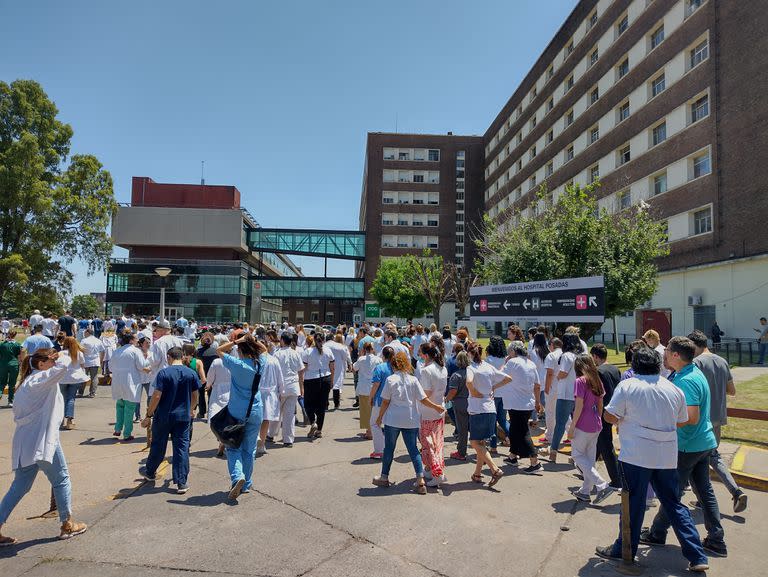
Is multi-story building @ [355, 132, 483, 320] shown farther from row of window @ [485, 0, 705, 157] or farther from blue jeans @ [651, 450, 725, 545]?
blue jeans @ [651, 450, 725, 545]

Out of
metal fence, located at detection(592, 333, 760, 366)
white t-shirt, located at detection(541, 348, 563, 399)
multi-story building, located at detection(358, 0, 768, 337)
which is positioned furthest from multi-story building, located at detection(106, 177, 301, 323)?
white t-shirt, located at detection(541, 348, 563, 399)

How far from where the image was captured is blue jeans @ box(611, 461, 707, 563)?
4.21 metres

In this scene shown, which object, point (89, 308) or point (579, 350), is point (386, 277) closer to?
point (579, 350)

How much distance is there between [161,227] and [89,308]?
85.2 meters

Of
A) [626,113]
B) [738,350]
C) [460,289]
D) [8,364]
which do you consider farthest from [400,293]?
[8,364]

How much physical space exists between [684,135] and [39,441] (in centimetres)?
3189

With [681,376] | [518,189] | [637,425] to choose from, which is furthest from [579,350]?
[518,189]

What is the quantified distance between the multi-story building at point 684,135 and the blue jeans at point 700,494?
19.0 meters

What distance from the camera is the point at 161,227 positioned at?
206 ft

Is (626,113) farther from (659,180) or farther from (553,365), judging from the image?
(553,365)

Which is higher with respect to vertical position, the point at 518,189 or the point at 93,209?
the point at 518,189

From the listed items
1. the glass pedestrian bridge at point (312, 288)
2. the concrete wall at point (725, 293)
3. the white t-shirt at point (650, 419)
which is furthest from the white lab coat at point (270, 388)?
the glass pedestrian bridge at point (312, 288)

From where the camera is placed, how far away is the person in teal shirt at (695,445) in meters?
4.63

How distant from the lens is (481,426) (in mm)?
6680
